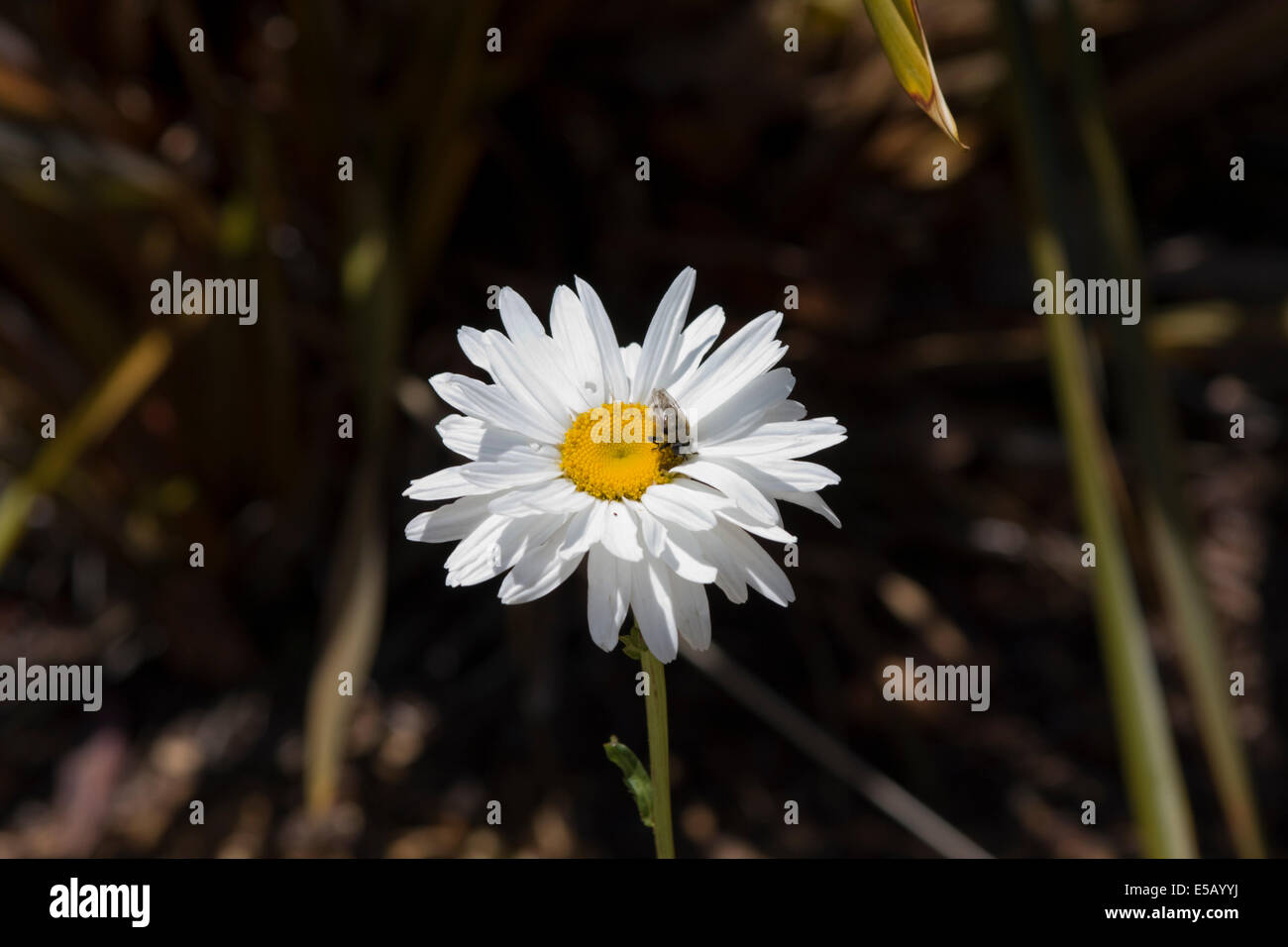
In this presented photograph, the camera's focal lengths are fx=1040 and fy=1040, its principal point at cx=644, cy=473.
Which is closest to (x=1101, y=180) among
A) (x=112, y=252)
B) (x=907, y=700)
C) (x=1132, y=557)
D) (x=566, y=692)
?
(x=1132, y=557)

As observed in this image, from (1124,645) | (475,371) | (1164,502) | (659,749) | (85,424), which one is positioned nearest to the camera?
(659,749)

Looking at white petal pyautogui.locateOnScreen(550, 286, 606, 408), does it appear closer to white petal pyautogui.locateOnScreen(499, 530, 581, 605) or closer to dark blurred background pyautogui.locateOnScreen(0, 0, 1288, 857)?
white petal pyautogui.locateOnScreen(499, 530, 581, 605)

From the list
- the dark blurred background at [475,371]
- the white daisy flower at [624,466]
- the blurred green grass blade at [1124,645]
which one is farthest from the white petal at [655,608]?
the dark blurred background at [475,371]

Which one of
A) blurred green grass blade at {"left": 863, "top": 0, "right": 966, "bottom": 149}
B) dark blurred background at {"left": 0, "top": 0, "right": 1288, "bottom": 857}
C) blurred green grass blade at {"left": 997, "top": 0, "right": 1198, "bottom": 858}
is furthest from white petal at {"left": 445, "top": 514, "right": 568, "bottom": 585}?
dark blurred background at {"left": 0, "top": 0, "right": 1288, "bottom": 857}

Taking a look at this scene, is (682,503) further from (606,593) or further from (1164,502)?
(1164,502)

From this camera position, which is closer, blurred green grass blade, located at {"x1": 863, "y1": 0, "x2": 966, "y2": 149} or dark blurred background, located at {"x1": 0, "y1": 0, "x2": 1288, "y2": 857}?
blurred green grass blade, located at {"x1": 863, "y1": 0, "x2": 966, "y2": 149}

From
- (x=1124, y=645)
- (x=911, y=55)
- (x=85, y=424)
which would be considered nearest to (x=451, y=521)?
(x=911, y=55)
